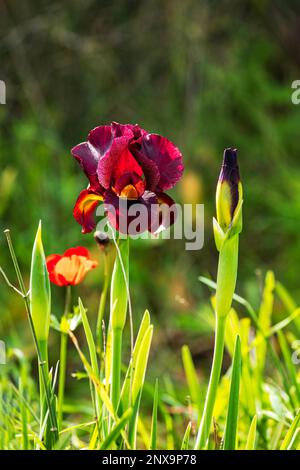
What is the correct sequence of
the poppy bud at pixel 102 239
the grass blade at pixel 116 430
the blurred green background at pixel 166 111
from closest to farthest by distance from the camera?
the grass blade at pixel 116 430 → the poppy bud at pixel 102 239 → the blurred green background at pixel 166 111

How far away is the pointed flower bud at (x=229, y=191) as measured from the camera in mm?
599

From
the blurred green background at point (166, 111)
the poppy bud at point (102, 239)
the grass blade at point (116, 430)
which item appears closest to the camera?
the grass blade at point (116, 430)

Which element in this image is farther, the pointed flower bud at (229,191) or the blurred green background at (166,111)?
the blurred green background at (166,111)

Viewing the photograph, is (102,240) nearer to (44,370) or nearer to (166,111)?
(44,370)

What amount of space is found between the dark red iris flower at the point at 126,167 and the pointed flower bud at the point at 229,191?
54mm

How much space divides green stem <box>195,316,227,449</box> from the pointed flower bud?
0.09 metres

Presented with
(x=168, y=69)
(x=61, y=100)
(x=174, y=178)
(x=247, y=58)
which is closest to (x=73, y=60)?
(x=61, y=100)

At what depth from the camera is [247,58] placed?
9.03 feet

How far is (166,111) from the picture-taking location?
8.84ft

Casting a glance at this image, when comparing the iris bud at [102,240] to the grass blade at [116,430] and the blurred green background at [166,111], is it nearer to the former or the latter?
the grass blade at [116,430]

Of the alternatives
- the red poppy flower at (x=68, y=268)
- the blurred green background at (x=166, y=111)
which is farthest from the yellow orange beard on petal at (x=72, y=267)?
the blurred green background at (x=166, y=111)

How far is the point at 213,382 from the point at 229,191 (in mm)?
153
